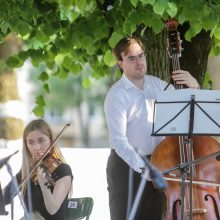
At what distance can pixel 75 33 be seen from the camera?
6570mm

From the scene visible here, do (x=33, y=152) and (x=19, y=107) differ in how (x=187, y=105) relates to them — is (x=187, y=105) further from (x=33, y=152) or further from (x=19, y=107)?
(x=19, y=107)

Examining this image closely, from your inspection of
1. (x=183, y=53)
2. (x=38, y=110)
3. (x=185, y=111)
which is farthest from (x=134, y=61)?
(x=38, y=110)

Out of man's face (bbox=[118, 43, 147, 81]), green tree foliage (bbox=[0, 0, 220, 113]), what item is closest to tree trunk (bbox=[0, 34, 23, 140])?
green tree foliage (bbox=[0, 0, 220, 113])

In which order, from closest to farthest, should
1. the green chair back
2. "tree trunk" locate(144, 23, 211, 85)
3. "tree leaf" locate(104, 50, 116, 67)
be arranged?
the green chair back < "tree trunk" locate(144, 23, 211, 85) < "tree leaf" locate(104, 50, 116, 67)

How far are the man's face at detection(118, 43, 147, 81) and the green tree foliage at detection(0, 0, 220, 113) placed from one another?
291 millimetres

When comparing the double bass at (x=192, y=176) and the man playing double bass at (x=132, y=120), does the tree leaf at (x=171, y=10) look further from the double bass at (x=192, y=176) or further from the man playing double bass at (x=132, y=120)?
the double bass at (x=192, y=176)

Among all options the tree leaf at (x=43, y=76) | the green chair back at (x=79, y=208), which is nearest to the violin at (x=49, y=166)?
the green chair back at (x=79, y=208)

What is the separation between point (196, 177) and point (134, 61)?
0.86 m

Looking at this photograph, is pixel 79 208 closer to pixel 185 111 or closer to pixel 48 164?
pixel 48 164

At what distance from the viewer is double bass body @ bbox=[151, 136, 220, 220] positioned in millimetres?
5219

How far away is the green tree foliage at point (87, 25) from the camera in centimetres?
576

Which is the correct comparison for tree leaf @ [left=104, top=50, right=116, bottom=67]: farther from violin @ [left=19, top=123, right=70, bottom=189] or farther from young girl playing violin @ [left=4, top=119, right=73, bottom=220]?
violin @ [left=19, top=123, right=70, bottom=189]

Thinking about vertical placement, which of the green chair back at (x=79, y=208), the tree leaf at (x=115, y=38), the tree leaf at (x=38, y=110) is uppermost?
the tree leaf at (x=115, y=38)

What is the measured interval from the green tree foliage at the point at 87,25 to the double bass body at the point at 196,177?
0.86m
